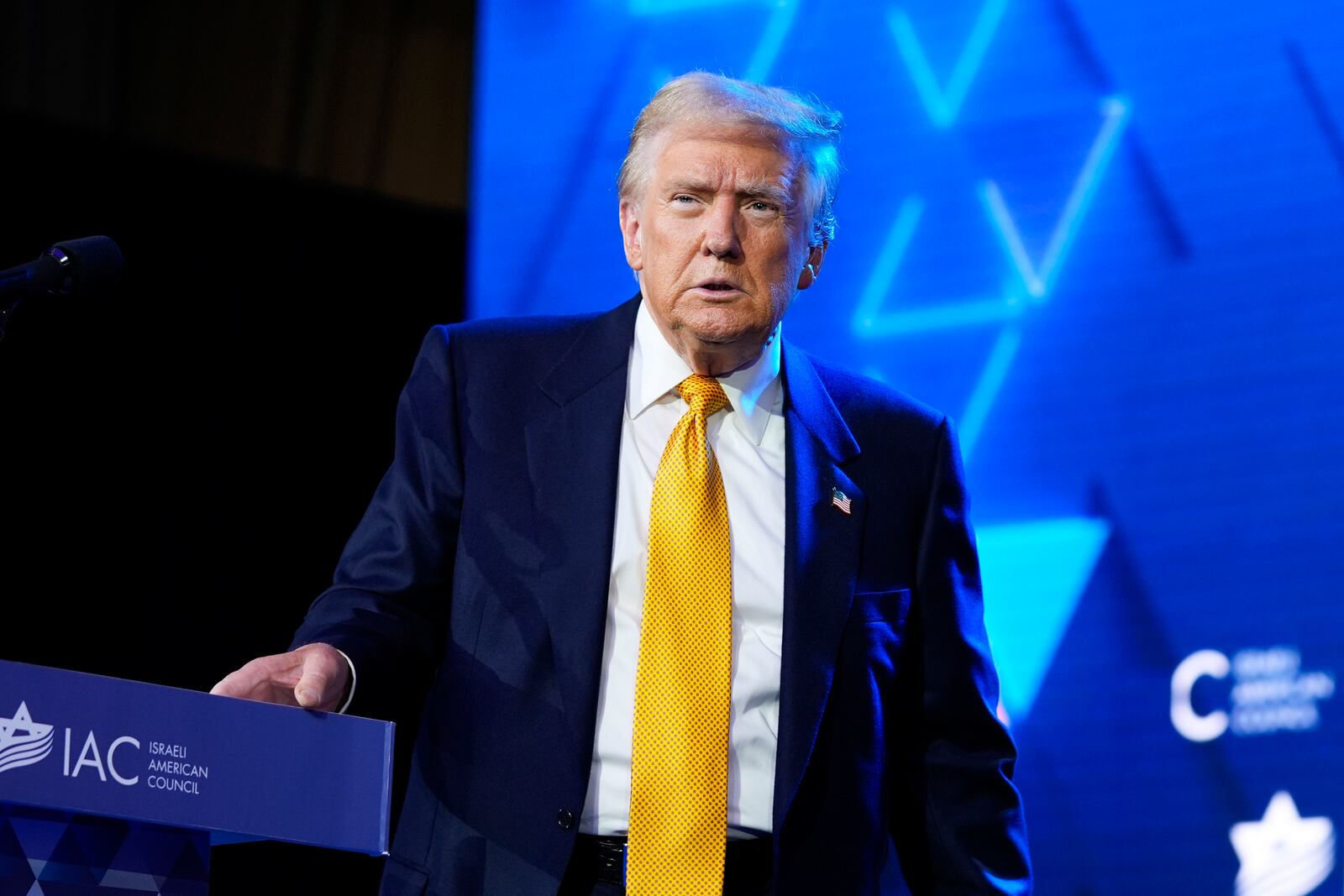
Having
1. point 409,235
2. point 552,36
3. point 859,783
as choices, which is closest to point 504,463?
point 859,783

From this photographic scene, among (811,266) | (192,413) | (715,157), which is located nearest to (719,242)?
(715,157)

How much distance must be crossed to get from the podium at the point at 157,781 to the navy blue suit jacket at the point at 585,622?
0.37m

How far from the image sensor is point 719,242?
2150mm

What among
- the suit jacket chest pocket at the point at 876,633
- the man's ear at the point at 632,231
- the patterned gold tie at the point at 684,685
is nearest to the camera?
the patterned gold tie at the point at 684,685

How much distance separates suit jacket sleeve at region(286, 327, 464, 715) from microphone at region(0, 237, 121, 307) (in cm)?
55

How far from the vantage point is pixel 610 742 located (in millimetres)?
1907

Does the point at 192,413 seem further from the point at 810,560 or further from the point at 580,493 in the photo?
the point at 810,560

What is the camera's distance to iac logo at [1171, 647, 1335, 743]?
9.43 feet

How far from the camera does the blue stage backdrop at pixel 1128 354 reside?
292 cm

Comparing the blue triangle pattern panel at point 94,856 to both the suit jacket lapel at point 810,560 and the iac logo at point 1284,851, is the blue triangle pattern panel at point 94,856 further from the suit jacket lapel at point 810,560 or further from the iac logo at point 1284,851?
the iac logo at point 1284,851

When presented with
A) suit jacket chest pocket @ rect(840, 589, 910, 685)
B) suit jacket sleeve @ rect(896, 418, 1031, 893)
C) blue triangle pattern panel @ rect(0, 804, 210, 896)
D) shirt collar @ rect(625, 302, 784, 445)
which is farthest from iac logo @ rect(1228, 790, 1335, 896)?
blue triangle pattern panel @ rect(0, 804, 210, 896)

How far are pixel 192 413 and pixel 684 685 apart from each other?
→ 225 cm

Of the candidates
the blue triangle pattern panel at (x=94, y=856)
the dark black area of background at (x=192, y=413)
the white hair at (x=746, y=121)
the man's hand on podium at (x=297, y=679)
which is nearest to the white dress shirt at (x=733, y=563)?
the white hair at (x=746, y=121)

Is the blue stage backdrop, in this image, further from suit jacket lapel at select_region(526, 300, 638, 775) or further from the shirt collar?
suit jacket lapel at select_region(526, 300, 638, 775)
